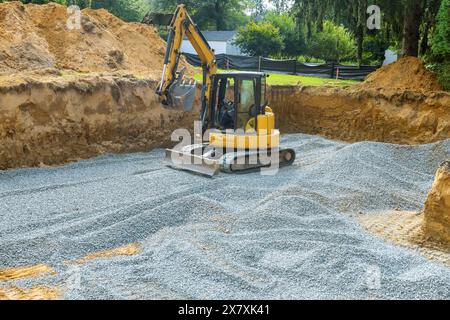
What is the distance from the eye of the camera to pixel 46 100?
11.4 m

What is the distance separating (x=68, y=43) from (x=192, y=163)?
7651 millimetres

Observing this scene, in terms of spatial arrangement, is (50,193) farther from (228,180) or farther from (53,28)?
(53,28)

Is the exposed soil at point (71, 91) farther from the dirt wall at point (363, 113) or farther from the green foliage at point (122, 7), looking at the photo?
the green foliage at point (122, 7)

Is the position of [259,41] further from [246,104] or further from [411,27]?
[246,104]

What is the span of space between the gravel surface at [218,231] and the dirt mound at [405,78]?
5908mm

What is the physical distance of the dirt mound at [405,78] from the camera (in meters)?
16.4

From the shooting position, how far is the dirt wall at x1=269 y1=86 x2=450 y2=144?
15.1 metres

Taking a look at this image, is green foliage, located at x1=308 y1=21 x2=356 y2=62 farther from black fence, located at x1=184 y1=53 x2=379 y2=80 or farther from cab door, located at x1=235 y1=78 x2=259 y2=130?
cab door, located at x1=235 y1=78 x2=259 y2=130

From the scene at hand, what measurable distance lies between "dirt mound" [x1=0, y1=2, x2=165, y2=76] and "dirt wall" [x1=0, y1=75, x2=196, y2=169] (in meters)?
2.18

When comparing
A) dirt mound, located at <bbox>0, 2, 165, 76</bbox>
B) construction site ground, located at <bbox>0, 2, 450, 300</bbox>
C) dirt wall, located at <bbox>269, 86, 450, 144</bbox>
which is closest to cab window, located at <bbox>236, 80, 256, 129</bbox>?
construction site ground, located at <bbox>0, 2, 450, 300</bbox>

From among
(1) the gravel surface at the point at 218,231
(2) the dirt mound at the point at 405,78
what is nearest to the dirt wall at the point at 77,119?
(1) the gravel surface at the point at 218,231

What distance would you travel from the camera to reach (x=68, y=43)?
16094 mm

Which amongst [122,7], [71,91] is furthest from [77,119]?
[122,7]

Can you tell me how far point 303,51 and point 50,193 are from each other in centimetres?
3497
